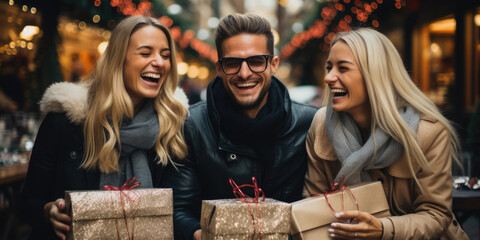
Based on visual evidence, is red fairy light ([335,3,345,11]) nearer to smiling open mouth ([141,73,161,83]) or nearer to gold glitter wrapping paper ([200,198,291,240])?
smiling open mouth ([141,73,161,83])

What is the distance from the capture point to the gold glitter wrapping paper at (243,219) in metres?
2.42

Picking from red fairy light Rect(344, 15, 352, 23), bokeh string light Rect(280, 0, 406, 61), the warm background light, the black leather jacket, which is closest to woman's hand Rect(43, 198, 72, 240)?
the black leather jacket

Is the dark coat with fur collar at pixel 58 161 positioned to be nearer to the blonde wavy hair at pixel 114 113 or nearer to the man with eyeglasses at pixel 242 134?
the blonde wavy hair at pixel 114 113

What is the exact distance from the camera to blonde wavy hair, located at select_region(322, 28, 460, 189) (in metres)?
2.99

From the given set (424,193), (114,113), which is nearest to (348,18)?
(424,193)

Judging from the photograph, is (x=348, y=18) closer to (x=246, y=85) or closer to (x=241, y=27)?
(x=241, y=27)

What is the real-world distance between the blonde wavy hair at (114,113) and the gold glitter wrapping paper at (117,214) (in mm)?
688

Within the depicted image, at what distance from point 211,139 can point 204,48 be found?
25.5 metres

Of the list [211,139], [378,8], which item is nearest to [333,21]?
[378,8]

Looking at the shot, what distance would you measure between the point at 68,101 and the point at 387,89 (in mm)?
2129

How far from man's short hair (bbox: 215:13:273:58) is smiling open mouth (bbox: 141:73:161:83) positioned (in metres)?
0.48

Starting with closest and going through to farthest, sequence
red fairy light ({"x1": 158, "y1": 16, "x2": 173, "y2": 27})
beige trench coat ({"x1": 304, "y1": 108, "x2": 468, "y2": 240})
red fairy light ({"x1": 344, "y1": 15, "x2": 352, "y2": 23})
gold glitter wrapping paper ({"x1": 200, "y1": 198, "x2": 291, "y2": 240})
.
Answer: gold glitter wrapping paper ({"x1": 200, "y1": 198, "x2": 291, "y2": 240}), beige trench coat ({"x1": 304, "y1": 108, "x2": 468, "y2": 240}), red fairy light ({"x1": 344, "y1": 15, "x2": 352, "y2": 23}), red fairy light ({"x1": 158, "y1": 16, "x2": 173, "y2": 27})

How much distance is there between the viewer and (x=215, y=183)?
3482mm

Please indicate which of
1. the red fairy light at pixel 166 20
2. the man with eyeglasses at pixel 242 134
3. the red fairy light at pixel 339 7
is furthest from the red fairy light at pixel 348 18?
the man with eyeglasses at pixel 242 134
